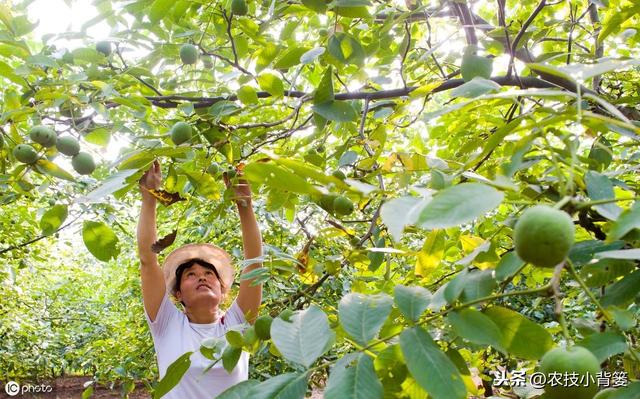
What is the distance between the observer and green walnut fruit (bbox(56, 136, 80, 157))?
177cm

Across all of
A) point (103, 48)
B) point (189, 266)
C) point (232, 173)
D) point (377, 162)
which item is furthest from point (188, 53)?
point (189, 266)

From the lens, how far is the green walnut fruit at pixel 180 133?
1.52 m

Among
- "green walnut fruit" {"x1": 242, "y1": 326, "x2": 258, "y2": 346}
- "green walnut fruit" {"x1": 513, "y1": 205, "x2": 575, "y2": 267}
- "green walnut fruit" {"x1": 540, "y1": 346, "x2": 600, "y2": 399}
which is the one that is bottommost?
"green walnut fruit" {"x1": 540, "y1": 346, "x2": 600, "y2": 399}

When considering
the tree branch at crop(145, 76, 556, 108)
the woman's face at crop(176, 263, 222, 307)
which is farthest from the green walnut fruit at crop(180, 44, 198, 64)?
the woman's face at crop(176, 263, 222, 307)

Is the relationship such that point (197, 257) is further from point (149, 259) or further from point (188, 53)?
point (188, 53)

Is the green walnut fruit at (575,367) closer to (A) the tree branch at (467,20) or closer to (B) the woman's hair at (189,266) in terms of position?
(A) the tree branch at (467,20)

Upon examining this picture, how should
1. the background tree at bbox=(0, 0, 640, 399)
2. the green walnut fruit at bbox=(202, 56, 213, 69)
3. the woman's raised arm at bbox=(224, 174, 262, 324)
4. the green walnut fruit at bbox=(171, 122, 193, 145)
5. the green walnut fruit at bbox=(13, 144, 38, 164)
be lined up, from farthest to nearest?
the green walnut fruit at bbox=(202, 56, 213, 69) → the woman's raised arm at bbox=(224, 174, 262, 324) → the green walnut fruit at bbox=(13, 144, 38, 164) → the green walnut fruit at bbox=(171, 122, 193, 145) → the background tree at bbox=(0, 0, 640, 399)

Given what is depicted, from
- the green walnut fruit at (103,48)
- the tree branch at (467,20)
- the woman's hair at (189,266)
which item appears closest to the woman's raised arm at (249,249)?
the woman's hair at (189,266)

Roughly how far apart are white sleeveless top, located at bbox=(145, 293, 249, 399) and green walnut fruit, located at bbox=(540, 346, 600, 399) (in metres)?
1.62

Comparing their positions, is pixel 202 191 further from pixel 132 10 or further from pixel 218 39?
pixel 218 39

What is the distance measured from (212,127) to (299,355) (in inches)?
42.2

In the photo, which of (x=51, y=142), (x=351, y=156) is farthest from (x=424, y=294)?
(x=51, y=142)

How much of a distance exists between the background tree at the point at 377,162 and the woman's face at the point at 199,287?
472 millimetres

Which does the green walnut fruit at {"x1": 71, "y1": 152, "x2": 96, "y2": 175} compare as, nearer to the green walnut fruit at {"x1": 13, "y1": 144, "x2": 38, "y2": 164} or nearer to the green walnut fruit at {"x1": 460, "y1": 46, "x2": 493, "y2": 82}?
the green walnut fruit at {"x1": 13, "y1": 144, "x2": 38, "y2": 164}
